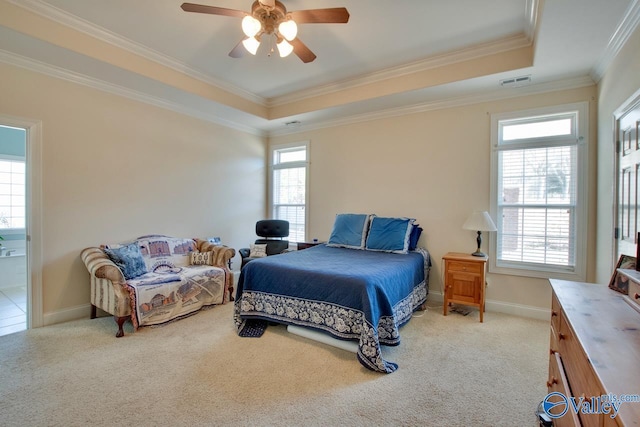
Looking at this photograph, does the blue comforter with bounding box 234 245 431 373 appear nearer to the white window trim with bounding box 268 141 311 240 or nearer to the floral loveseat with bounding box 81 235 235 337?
the floral loveseat with bounding box 81 235 235 337

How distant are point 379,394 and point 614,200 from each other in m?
2.64

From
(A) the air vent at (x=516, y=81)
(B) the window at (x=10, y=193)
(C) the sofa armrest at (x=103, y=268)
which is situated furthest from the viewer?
(B) the window at (x=10, y=193)

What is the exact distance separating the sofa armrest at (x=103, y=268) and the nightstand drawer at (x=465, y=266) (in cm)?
357

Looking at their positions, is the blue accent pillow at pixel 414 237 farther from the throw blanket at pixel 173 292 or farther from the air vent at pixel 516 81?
the throw blanket at pixel 173 292

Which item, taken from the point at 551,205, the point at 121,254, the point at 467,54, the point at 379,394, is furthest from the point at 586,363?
the point at 121,254

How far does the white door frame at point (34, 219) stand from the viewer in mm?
2963

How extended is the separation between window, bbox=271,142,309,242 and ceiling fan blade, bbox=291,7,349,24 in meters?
2.96

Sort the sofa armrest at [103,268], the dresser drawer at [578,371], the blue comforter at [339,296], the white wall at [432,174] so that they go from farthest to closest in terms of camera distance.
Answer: the white wall at [432,174], the sofa armrest at [103,268], the blue comforter at [339,296], the dresser drawer at [578,371]

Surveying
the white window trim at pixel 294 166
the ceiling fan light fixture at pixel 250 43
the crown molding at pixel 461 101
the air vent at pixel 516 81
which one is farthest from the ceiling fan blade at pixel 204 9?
the white window trim at pixel 294 166

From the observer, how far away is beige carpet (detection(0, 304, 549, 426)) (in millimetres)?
1772

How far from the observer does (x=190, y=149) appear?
14.4 ft

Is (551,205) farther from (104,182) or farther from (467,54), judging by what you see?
(104,182)

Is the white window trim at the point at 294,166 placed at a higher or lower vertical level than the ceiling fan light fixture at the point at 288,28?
lower

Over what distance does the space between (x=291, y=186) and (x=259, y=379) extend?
3.75 meters
